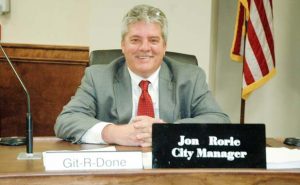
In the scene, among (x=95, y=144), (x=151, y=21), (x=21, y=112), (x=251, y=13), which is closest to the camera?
(x=95, y=144)

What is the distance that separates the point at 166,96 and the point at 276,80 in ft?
6.28

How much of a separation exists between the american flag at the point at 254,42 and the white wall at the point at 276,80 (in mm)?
421

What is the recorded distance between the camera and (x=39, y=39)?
3.40 m

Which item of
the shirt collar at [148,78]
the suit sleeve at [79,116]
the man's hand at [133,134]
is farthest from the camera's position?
the shirt collar at [148,78]

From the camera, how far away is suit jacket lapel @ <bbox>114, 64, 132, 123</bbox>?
6.01ft

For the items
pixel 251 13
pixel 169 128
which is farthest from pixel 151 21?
pixel 251 13

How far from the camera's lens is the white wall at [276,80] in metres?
3.48

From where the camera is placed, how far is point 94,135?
1.54 metres

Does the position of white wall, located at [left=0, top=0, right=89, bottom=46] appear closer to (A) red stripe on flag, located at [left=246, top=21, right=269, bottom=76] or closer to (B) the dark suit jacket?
(A) red stripe on flag, located at [left=246, top=21, right=269, bottom=76]

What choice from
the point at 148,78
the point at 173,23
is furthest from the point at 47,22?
the point at 148,78

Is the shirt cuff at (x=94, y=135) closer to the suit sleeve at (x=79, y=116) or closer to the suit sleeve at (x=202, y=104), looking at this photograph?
the suit sleeve at (x=79, y=116)

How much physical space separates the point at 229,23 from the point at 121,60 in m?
1.72

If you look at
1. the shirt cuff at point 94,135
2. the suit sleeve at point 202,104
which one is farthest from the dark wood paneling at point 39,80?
the shirt cuff at point 94,135

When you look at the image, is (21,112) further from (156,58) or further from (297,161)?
(297,161)
